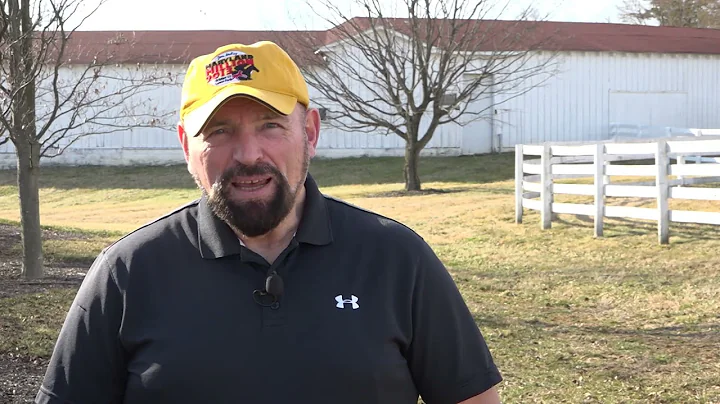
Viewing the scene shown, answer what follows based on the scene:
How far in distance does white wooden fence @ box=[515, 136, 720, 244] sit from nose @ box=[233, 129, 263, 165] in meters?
10.2

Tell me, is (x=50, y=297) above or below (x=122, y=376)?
below

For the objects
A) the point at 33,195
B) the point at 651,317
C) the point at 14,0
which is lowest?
the point at 651,317

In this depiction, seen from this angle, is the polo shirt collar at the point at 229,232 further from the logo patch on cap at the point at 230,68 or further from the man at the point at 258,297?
the logo patch on cap at the point at 230,68

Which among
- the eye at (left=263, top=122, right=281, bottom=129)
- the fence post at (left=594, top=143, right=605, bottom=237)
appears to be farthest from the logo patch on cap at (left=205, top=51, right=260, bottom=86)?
the fence post at (left=594, top=143, right=605, bottom=237)

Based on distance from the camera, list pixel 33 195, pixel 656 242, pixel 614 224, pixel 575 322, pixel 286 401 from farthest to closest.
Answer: pixel 614 224 → pixel 656 242 → pixel 33 195 → pixel 575 322 → pixel 286 401

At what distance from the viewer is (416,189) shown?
24.0 metres

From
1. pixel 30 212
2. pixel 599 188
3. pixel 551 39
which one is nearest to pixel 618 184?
pixel 599 188

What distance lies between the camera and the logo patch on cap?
240 centimetres

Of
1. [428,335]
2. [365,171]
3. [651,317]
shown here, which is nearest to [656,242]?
[651,317]

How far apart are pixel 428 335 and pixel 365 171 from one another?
2758cm

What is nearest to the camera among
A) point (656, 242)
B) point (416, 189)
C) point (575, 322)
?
point (575, 322)

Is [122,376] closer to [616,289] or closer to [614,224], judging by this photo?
[616,289]

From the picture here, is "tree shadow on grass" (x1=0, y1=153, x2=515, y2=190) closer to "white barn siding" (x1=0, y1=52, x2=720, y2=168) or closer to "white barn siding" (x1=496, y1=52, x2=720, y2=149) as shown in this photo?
"white barn siding" (x1=0, y1=52, x2=720, y2=168)

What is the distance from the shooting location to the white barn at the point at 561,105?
33094 millimetres
